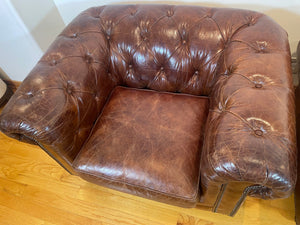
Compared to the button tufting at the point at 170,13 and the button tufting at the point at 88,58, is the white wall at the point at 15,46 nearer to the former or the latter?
the button tufting at the point at 88,58

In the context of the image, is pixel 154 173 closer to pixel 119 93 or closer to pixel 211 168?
pixel 211 168

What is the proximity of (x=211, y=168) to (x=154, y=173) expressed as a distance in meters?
0.26

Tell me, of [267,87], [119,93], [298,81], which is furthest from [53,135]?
[298,81]

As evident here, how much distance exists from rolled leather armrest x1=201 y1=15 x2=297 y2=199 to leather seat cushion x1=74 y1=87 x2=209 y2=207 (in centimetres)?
12

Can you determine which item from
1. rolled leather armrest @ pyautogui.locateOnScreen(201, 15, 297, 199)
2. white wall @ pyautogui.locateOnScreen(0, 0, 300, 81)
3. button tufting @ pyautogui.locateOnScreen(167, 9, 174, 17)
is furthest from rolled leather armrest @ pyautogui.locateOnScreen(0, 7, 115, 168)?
rolled leather armrest @ pyautogui.locateOnScreen(201, 15, 297, 199)

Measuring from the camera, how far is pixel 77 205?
1.16 m

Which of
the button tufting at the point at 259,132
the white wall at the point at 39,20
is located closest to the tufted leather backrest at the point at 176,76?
the button tufting at the point at 259,132

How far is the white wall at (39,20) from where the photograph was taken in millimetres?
1051

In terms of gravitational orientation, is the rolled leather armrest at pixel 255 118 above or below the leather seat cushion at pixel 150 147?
above

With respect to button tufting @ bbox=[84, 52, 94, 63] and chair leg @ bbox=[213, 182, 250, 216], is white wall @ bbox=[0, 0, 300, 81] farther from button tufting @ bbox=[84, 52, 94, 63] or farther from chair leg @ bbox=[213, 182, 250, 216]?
chair leg @ bbox=[213, 182, 250, 216]

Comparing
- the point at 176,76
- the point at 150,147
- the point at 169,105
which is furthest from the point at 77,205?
the point at 176,76

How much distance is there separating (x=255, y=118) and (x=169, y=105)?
423 millimetres

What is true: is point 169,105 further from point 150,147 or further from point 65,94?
point 65,94

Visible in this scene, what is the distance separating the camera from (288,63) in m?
0.74
